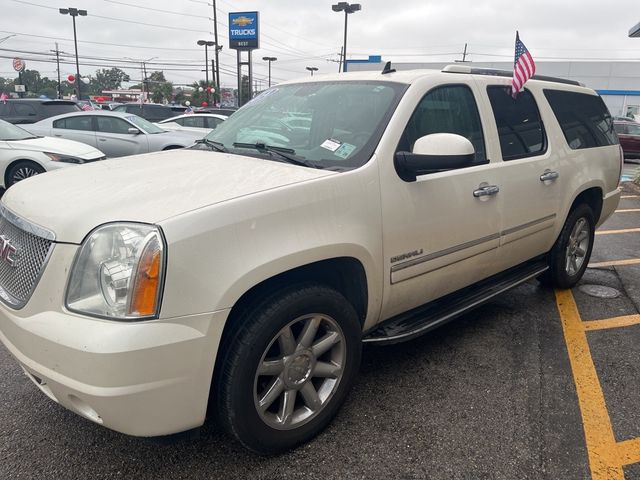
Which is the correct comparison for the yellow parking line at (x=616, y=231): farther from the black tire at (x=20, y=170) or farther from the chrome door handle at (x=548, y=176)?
the black tire at (x=20, y=170)

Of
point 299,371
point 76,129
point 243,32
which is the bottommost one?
point 299,371

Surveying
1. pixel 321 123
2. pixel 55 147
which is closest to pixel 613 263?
pixel 321 123

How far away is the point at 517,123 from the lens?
3721 millimetres

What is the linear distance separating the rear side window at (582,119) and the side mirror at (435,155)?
6.43 ft

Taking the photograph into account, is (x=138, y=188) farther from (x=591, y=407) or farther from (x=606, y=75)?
(x=606, y=75)

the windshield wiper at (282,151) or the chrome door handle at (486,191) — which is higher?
the windshield wiper at (282,151)

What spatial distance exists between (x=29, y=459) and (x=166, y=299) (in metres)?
1.24

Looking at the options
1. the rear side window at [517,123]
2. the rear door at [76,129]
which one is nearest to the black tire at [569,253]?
the rear side window at [517,123]

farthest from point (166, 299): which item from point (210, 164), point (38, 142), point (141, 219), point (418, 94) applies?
point (38, 142)

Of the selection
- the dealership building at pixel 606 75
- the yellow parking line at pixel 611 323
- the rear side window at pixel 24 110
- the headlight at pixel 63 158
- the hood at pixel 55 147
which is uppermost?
the dealership building at pixel 606 75

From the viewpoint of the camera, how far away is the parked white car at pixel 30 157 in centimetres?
839

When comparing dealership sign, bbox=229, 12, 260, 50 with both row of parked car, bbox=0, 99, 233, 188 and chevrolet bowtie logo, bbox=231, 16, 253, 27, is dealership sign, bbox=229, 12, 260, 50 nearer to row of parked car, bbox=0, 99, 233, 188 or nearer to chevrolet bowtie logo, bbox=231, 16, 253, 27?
chevrolet bowtie logo, bbox=231, 16, 253, 27

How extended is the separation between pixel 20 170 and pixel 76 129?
3.49 metres

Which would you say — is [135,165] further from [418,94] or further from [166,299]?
[418,94]
